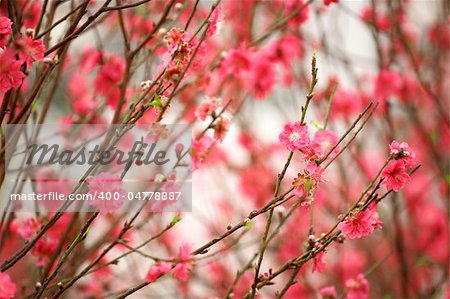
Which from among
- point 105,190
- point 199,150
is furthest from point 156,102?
point 199,150

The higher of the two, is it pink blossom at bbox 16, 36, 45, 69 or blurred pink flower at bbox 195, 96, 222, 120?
blurred pink flower at bbox 195, 96, 222, 120

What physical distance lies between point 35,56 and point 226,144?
3347 mm

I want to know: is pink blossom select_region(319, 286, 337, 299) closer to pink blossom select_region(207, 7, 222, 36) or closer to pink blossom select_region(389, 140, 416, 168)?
pink blossom select_region(389, 140, 416, 168)

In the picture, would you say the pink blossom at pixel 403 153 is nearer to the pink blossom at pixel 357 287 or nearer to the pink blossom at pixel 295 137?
the pink blossom at pixel 295 137

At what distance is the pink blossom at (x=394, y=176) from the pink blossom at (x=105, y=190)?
75cm

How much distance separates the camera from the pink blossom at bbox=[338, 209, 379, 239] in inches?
67.1

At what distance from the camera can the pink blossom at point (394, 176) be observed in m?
1.68

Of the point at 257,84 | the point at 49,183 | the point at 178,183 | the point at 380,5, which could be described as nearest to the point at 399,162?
the point at 178,183

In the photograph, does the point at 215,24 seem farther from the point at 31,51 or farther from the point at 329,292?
the point at 329,292

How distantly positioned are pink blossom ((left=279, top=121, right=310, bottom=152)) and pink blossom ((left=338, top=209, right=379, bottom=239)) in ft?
0.77

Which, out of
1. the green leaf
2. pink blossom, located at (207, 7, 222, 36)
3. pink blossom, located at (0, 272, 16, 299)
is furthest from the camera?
pink blossom, located at (207, 7, 222, 36)

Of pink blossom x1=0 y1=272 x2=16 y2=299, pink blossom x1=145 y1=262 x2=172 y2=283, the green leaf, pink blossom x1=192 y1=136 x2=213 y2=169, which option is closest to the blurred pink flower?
pink blossom x1=192 y1=136 x2=213 y2=169

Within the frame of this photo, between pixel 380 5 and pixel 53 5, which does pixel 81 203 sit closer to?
pixel 53 5

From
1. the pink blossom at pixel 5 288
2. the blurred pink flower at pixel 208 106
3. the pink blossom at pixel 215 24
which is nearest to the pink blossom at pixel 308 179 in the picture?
the blurred pink flower at pixel 208 106
